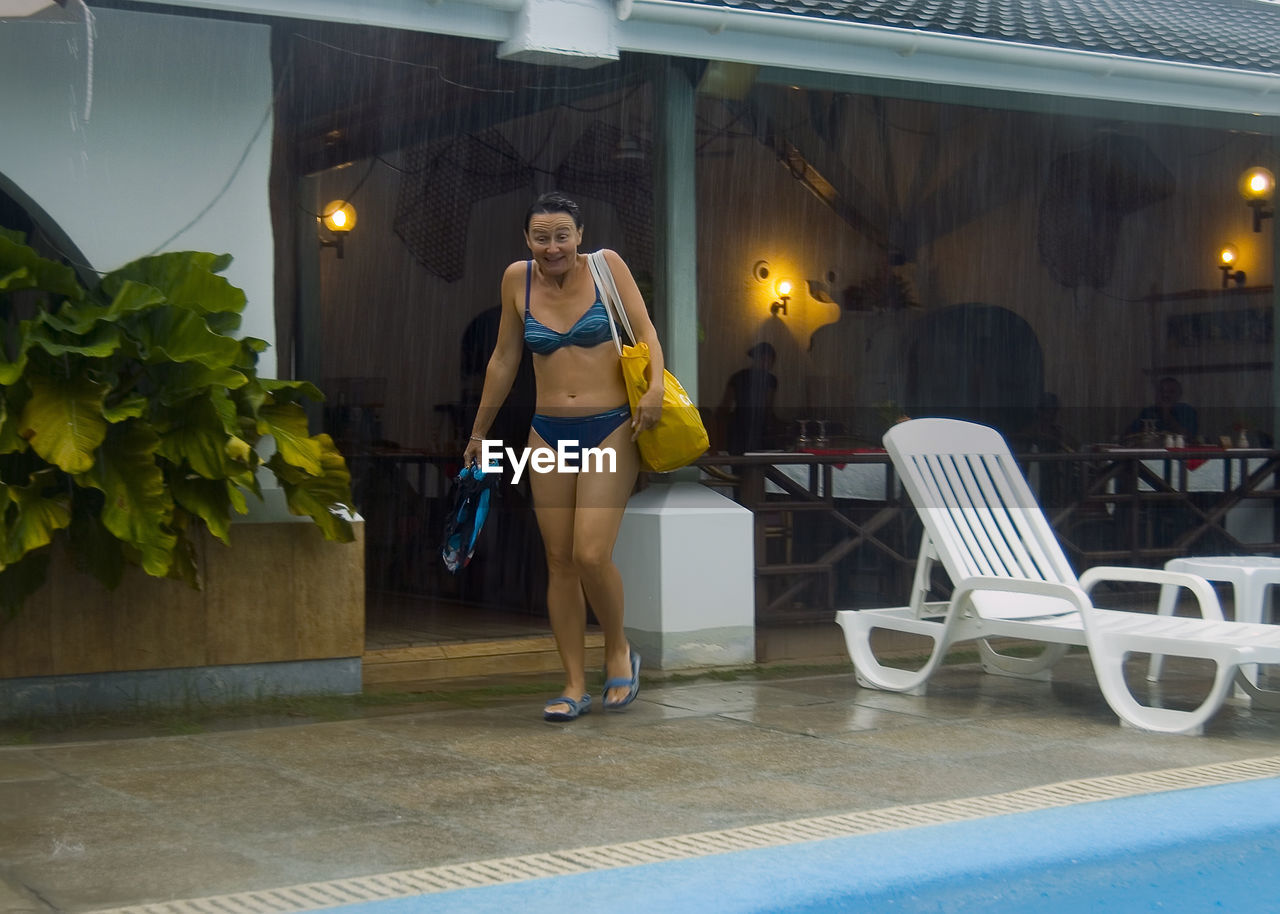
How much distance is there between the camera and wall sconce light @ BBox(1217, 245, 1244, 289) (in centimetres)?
1370

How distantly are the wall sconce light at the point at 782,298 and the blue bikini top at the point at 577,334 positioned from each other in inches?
328

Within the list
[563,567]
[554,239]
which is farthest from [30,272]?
[563,567]

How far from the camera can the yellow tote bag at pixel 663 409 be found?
514cm

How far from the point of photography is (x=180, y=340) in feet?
16.5

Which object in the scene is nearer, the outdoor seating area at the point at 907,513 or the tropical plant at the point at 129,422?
the tropical plant at the point at 129,422

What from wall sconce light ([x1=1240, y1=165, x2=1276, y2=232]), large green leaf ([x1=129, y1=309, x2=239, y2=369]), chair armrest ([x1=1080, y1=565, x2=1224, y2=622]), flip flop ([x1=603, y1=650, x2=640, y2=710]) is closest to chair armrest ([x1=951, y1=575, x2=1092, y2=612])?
chair armrest ([x1=1080, y1=565, x2=1224, y2=622])

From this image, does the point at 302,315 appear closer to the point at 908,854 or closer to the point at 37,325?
the point at 37,325

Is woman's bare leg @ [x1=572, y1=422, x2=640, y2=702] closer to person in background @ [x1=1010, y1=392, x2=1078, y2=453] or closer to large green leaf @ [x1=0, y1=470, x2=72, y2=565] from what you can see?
large green leaf @ [x1=0, y1=470, x2=72, y2=565]

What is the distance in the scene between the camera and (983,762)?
177 inches

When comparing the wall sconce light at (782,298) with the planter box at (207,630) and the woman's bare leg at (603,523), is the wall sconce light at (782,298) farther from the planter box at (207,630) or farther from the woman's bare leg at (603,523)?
the woman's bare leg at (603,523)

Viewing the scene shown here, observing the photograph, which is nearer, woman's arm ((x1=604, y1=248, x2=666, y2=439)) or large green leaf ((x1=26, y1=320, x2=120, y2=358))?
large green leaf ((x1=26, y1=320, x2=120, y2=358))

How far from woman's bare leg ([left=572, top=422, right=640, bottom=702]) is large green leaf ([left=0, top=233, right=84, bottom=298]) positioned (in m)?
1.91

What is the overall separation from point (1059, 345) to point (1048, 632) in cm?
919

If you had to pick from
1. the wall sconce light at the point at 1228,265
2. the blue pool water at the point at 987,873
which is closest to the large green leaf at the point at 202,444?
the blue pool water at the point at 987,873
